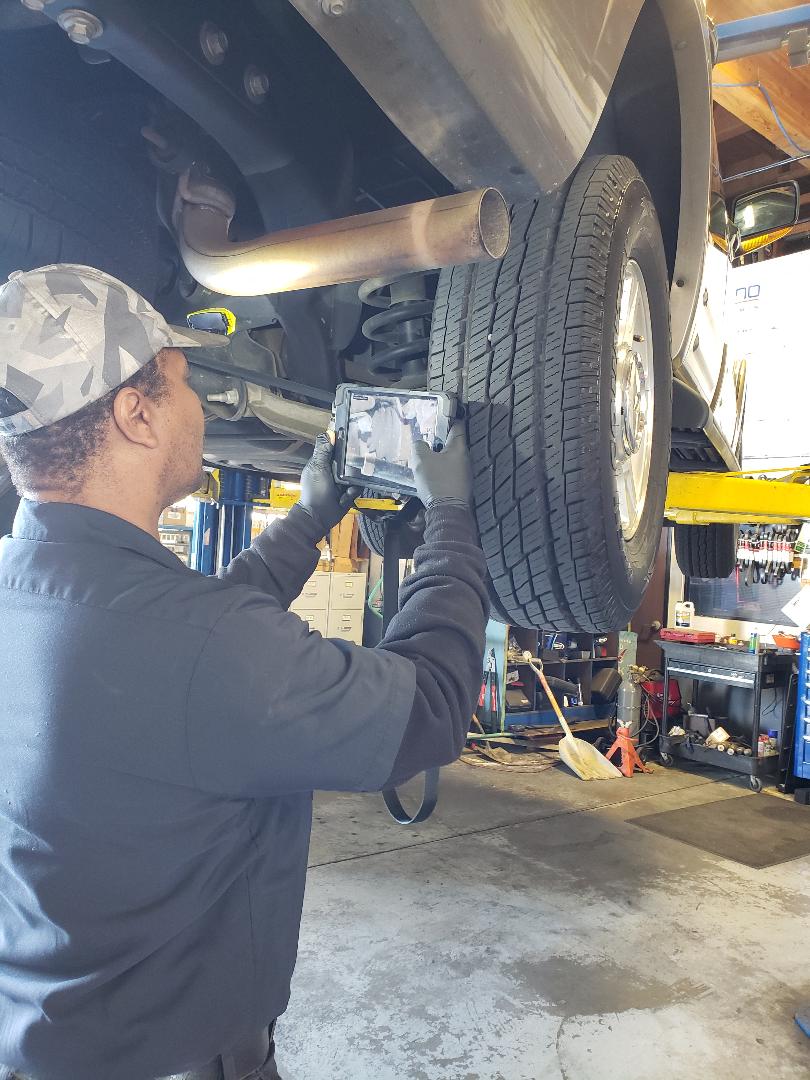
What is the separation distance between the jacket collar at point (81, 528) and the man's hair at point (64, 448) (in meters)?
0.03

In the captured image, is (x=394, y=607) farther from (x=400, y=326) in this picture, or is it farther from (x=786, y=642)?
(x=786, y=642)

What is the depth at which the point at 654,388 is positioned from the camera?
5.40 feet

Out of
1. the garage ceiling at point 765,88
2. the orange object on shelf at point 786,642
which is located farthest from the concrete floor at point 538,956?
the garage ceiling at point 765,88

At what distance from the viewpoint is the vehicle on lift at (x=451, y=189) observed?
2.99 ft

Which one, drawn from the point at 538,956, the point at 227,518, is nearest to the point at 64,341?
the point at 538,956

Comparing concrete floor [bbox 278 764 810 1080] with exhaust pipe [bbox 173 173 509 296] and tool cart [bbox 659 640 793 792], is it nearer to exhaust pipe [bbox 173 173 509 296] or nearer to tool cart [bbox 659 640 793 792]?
tool cart [bbox 659 640 793 792]

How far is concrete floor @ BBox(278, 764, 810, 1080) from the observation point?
2.21 meters

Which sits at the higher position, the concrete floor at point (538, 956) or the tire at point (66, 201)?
the tire at point (66, 201)

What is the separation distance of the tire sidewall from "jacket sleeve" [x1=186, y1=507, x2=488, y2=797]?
1.47ft

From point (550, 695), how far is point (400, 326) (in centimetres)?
465

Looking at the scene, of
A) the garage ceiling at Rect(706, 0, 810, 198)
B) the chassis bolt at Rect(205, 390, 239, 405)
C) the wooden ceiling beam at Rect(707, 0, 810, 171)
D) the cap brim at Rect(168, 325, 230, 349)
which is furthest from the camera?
the wooden ceiling beam at Rect(707, 0, 810, 171)

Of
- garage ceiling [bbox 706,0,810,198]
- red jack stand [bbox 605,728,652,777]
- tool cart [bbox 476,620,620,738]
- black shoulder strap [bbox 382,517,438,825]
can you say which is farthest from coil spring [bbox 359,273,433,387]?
red jack stand [bbox 605,728,652,777]

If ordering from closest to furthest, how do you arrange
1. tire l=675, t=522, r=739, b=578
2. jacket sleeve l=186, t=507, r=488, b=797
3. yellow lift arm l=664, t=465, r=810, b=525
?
jacket sleeve l=186, t=507, r=488, b=797, yellow lift arm l=664, t=465, r=810, b=525, tire l=675, t=522, r=739, b=578

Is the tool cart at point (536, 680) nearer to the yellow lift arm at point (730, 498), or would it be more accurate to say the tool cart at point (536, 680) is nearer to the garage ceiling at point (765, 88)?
the yellow lift arm at point (730, 498)
